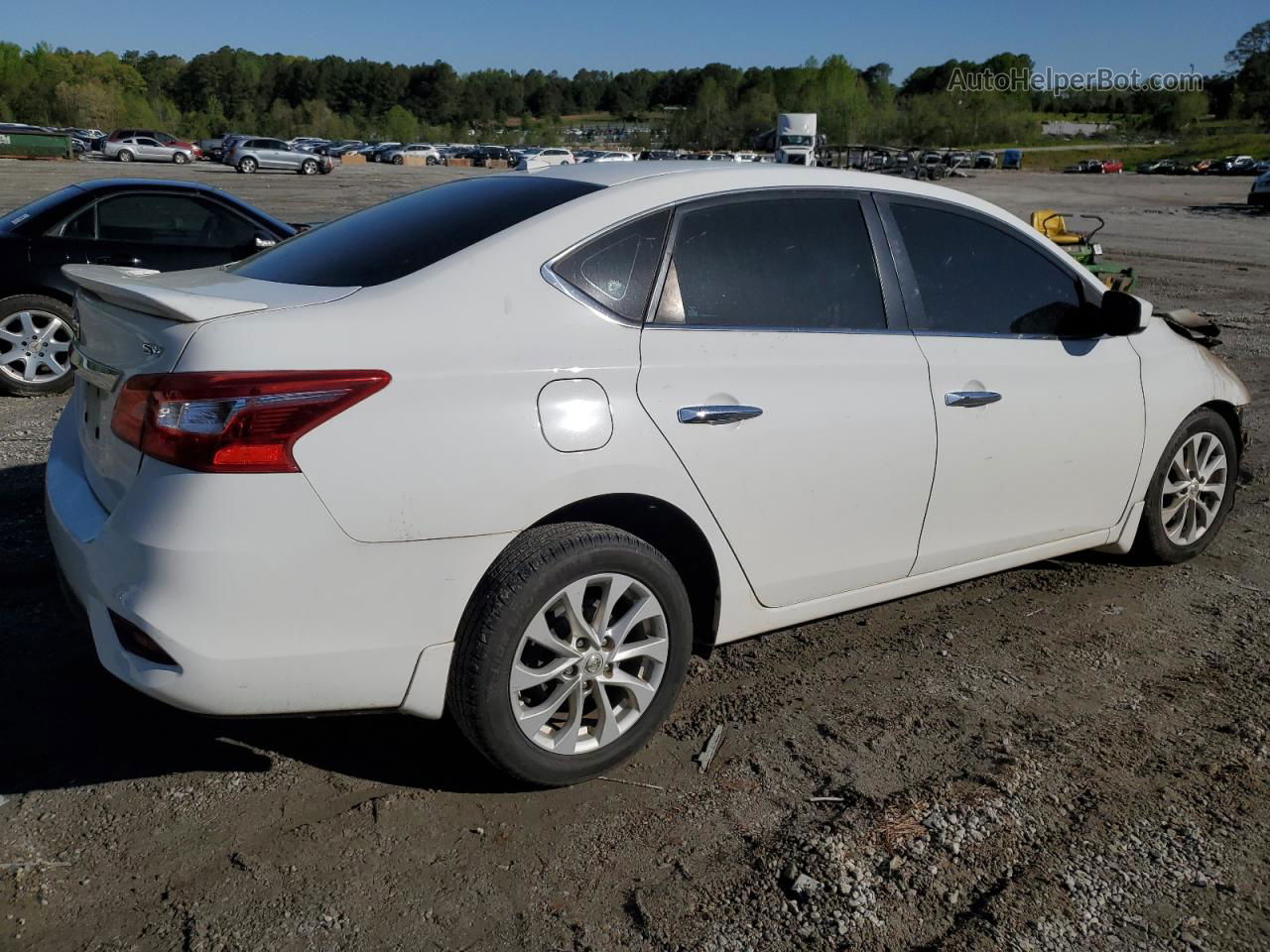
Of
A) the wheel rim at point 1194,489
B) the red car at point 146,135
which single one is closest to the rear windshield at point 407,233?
the wheel rim at point 1194,489

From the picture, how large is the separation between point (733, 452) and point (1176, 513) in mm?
2605

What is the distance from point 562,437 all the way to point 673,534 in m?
0.57

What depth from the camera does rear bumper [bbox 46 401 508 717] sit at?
255 centimetres

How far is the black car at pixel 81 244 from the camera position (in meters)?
7.58

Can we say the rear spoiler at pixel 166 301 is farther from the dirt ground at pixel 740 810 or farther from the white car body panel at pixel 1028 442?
the white car body panel at pixel 1028 442

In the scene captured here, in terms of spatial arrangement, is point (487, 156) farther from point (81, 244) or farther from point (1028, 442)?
point (1028, 442)

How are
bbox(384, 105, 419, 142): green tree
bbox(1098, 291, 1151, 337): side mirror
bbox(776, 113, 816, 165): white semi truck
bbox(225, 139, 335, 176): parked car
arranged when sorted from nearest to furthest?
bbox(1098, 291, 1151, 337): side mirror
bbox(225, 139, 335, 176): parked car
bbox(776, 113, 816, 165): white semi truck
bbox(384, 105, 419, 142): green tree

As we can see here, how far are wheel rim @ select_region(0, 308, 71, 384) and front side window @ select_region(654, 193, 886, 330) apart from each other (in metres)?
5.99

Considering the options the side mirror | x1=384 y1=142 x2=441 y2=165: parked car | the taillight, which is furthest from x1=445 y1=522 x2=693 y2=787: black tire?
x1=384 y1=142 x2=441 y2=165: parked car

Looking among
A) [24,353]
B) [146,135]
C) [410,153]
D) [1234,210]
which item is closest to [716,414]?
[24,353]

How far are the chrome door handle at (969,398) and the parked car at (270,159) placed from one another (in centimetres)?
5334

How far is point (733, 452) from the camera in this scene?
3180mm

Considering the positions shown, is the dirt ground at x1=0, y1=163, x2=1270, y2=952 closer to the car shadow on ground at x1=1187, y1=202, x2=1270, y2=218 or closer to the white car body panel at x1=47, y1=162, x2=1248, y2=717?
the white car body panel at x1=47, y1=162, x2=1248, y2=717

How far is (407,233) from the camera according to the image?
3.39 metres
